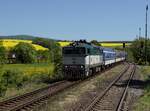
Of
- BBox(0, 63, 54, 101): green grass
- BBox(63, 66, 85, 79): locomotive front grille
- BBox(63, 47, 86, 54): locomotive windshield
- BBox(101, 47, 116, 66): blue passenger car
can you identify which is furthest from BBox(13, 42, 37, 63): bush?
BBox(63, 66, 85, 79): locomotive front grille

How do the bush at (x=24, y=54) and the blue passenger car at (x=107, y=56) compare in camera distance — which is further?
the bush at (x=24, y=54)

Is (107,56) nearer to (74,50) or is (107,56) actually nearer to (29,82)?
(74,50)

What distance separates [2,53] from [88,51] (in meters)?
10.6

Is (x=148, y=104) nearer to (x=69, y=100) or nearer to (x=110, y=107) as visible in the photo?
(x=110, y=107)

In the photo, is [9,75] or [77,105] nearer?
[77,105]

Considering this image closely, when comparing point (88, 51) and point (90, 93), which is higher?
point (88, 51)

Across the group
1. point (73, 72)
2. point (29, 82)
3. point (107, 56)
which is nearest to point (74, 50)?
point (73, 72)

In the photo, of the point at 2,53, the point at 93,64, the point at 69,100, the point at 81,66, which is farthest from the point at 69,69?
the point at 69,100

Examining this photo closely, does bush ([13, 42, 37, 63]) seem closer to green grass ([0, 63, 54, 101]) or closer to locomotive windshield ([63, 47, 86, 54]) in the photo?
green grass ([0, 63, 54, 101])

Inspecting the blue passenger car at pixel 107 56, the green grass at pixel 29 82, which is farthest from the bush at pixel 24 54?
the green grass at pixel 29 82

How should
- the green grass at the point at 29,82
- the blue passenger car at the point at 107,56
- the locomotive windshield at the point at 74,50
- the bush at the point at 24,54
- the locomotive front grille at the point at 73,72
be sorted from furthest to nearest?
the bush at the point at 24,54, the blue passenger car at the point at 107,56, the locomotive windshield at the point at 74,50, the locomotive front grille at the point at 73,72, the green grass at the point at 29,82

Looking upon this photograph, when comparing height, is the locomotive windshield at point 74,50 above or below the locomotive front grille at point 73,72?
above

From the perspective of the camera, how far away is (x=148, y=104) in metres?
19.9

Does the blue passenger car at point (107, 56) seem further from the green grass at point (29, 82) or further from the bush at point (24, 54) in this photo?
the bush at point (24, 54)
